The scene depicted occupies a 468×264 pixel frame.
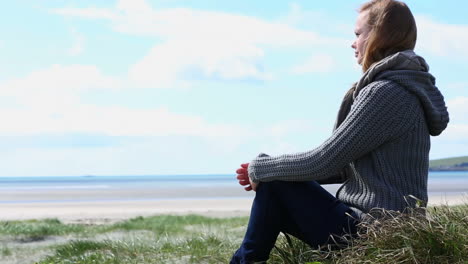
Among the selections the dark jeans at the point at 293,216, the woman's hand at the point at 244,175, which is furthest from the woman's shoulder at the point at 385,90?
the woman's hand at the point at 244,175

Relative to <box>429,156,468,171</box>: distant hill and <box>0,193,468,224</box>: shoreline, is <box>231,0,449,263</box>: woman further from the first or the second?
<box>429,156,468,171</box>: distant hill

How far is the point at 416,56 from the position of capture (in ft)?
10.9

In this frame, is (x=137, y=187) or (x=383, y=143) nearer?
(x=383, y=143)

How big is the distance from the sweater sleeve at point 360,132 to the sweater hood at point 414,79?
53 mm

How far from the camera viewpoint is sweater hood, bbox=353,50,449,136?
326 cm

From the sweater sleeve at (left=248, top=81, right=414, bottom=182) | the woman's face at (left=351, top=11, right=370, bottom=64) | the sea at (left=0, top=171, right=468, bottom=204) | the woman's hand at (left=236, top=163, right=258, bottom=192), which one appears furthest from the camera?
the sea at (left=0, top=171, right=468, bottom=204)

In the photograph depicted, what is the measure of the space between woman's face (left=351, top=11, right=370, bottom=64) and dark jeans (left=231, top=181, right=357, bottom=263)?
29.0 inches

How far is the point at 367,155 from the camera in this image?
3.33 m

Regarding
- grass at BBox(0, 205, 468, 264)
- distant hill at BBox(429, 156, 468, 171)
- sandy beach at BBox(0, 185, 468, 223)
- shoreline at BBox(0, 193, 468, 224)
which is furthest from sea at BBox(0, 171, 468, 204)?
distant hill at BBox(429, 156, 468, 171)

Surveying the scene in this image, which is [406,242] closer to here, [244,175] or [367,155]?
[367,155]

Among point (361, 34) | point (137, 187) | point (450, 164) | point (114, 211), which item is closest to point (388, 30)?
point (361, 34)

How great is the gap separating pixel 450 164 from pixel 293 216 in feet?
405

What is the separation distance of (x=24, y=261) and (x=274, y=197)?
3.28 m

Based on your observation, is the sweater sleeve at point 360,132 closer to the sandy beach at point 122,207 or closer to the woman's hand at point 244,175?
the woman's hand at point 244,175
